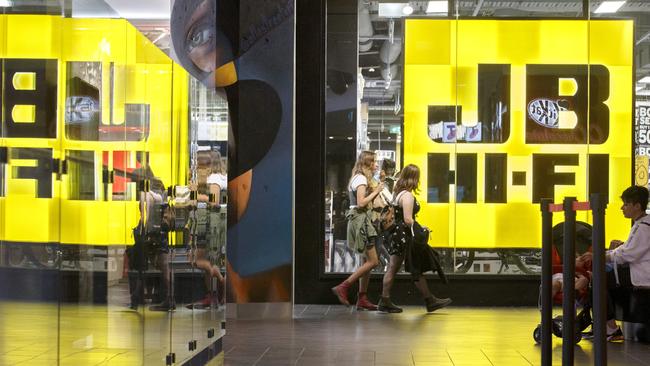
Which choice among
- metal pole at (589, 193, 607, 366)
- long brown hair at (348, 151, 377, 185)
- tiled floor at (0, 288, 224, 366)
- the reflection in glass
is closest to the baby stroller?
long brown hair at (348, 151, 377, 185)

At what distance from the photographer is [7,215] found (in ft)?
9.06

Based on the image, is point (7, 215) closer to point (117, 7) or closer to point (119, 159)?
point (119, 159)

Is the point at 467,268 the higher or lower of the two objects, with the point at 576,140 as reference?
lower

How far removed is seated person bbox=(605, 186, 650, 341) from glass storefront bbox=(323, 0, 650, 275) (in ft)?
10.3

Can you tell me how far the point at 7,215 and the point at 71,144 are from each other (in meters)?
0.54

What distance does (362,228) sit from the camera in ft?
34.2

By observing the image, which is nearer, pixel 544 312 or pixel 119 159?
pixel 119 159

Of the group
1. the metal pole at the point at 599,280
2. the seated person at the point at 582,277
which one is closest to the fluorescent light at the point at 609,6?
the seated person at the point at 582,277

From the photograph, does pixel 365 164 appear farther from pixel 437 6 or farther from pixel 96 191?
pixel 96 191

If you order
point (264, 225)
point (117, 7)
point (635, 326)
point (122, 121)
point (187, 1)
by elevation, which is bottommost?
point (635, 326)

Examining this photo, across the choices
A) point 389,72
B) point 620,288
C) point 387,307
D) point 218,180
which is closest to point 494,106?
point 389,72

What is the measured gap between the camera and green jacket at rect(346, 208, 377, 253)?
10.4 meters

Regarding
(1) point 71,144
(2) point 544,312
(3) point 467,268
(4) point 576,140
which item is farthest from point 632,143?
(1) point 71,144

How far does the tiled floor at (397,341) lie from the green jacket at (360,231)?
2.23 feet
